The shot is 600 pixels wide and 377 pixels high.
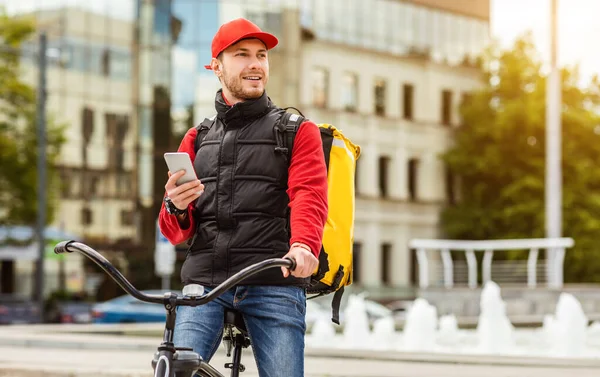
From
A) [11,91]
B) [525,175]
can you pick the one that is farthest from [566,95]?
[11,91]

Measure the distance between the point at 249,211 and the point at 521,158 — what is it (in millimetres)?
49317

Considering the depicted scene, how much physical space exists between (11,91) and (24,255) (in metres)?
5.59

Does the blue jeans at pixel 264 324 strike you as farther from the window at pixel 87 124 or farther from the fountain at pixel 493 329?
the window at pixel 87 124

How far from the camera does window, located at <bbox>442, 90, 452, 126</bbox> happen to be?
57625 millimetres

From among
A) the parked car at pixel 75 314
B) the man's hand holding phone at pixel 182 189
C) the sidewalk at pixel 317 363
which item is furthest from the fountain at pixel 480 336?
the man's hand holding phone at pixel 182 189

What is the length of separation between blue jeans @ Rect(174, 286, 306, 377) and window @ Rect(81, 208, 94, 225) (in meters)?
44.3

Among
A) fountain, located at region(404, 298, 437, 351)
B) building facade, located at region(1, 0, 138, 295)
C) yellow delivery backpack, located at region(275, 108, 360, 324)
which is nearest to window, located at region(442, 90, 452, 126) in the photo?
building facade, located at region(1, 0, 138, 295)

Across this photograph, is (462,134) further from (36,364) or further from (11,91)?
(36,364)

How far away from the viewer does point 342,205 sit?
4742 mm

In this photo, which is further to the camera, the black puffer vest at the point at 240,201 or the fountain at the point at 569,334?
the fountain at the point at 569,334

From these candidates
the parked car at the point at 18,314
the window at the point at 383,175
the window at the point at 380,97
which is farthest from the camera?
the window at the point at 383,175

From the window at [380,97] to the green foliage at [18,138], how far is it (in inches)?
635

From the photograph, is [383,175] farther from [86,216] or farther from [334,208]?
[334,208]

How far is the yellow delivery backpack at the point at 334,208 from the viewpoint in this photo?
15.2 ft
